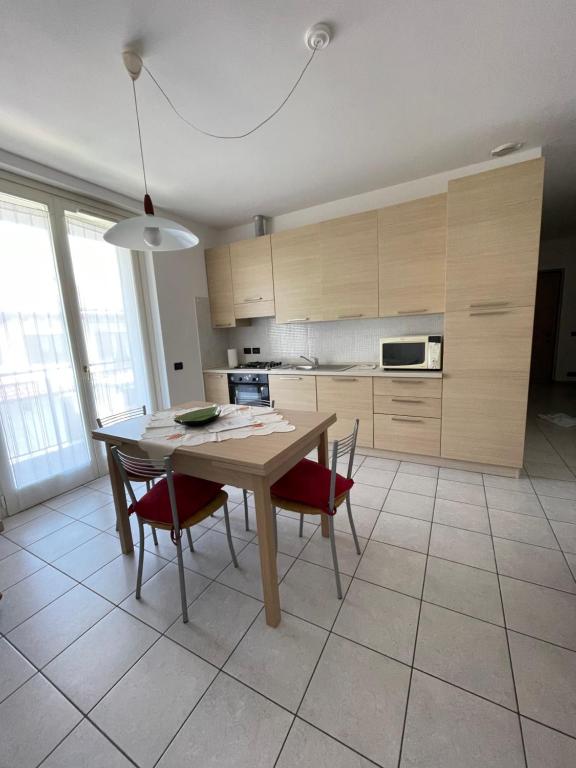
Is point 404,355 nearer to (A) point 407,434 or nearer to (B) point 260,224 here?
(A) point 407,434

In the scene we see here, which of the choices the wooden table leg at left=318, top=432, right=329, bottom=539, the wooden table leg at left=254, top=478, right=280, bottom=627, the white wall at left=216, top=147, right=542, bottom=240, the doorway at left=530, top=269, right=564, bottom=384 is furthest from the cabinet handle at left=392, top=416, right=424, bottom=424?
the doorway at left=530, top=269, right=564, bottom=384

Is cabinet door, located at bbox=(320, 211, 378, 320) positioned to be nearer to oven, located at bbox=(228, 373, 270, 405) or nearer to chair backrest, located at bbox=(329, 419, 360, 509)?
oven, located at bbox=(228, 373, 270, 405)

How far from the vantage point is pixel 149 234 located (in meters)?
1.46

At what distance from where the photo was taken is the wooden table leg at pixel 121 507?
5.96 ft

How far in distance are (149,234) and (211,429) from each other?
1000 millimetres

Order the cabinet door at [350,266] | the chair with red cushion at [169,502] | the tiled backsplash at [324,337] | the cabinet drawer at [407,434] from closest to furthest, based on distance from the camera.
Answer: the chair with red cushion at [169,502] → the cabinet drawer at [407,434] → the cabinet door at [350,266] → the tiled backsplash at [324,337]

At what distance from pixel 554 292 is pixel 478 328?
188 inches

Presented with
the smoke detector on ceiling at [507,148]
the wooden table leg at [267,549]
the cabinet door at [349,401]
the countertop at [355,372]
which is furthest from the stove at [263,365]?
the smoke detector on ceiling at [507,148]

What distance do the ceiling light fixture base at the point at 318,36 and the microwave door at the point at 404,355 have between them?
1989mm

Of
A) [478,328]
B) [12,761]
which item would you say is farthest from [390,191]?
[12,761]

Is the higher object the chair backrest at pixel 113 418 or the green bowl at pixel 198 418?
the green bowl at pixel 198 418

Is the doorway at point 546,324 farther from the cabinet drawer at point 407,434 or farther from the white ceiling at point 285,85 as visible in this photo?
the cabinet drawer at point 407,434

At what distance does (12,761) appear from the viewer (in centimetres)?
Answer: 96

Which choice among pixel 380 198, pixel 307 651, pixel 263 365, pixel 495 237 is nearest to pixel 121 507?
pixel 307 651
